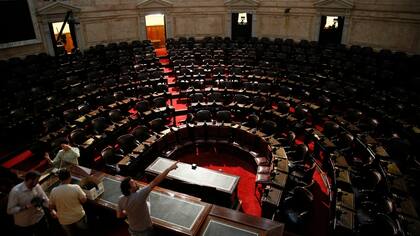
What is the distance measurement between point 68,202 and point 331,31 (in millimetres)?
17306

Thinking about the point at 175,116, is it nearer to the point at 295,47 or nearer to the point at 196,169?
the point at 196,169

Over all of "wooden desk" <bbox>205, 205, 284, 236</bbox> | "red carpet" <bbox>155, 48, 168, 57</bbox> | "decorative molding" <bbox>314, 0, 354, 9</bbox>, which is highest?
"decorative molding" <bbox>314, 0, 354, 9</bbox>

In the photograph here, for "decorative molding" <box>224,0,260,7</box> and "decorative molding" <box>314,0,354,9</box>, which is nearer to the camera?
"decorative molding" <box>314,0,354,9</box>

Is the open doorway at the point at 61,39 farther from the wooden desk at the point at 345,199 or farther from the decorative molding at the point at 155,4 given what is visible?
the wooden desk at the point at 345,199

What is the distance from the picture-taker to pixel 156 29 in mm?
21797

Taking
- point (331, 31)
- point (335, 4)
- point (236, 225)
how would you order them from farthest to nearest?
1. point (331, 31)
2. point (335, 4)
3. point (236, 225)

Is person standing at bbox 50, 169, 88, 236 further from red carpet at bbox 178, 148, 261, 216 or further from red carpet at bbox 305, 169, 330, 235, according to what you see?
red carpet at bbox 305, 169, 330, 235

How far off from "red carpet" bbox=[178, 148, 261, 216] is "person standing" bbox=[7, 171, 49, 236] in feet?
14.9

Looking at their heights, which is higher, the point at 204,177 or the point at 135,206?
the point at 135,206

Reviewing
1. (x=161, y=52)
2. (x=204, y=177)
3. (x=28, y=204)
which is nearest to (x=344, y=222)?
(x=204, y=177)

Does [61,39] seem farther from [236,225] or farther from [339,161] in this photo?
[236,225]

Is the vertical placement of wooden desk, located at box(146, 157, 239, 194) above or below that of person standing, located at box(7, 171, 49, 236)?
below

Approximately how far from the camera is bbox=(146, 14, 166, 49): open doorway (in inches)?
855

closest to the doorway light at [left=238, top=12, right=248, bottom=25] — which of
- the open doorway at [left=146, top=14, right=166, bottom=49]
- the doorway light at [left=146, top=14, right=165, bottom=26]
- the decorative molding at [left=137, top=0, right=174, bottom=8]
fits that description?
the decorative molding at [left=137, top=0, right=174, bottom=8]
